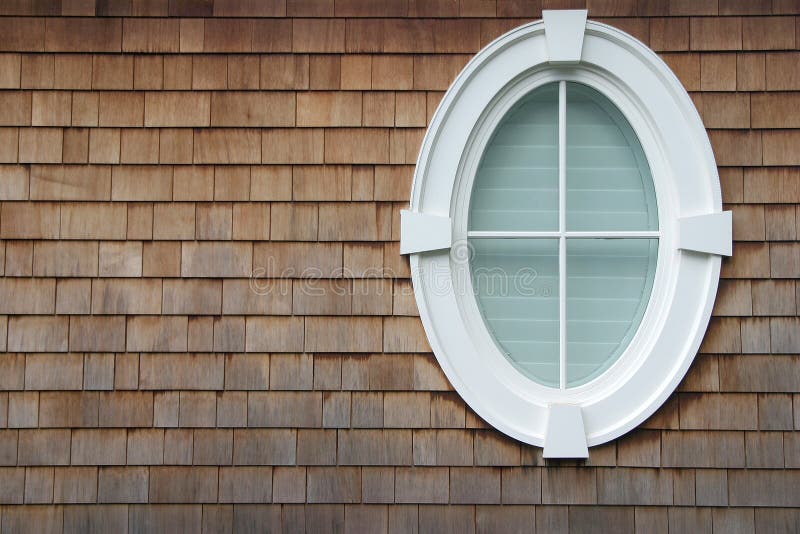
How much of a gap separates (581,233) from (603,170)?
11.5 inches

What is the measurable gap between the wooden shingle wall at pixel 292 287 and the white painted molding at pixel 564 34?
0.07 m

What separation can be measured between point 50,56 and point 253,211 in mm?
1077

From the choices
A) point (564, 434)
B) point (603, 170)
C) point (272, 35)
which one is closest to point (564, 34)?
point (603, 170)

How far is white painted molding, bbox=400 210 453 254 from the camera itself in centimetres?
284

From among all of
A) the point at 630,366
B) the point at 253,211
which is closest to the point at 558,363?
the point at 630,366

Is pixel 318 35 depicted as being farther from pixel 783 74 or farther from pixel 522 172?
pixel 783 74

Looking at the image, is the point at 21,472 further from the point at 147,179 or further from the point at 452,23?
the point at 452,23

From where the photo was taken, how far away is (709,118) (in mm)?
2883

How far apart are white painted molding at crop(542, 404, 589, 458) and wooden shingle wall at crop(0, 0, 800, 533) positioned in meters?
0.08

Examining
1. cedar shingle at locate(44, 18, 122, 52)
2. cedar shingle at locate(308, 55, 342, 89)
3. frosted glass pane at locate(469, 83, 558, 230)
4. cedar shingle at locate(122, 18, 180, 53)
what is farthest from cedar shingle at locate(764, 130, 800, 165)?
cedar shingle at locate(44, 18, 122, 52)

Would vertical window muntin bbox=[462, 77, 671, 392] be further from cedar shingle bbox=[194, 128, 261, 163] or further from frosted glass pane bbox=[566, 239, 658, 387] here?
cedar shingle bbox=[194, 128, 261, 163]

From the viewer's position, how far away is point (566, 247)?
9.60ft

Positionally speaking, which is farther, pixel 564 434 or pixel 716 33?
pixel 716 33

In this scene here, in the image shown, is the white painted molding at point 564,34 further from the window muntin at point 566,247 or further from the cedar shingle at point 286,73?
the cedar shingle at point 286,73
